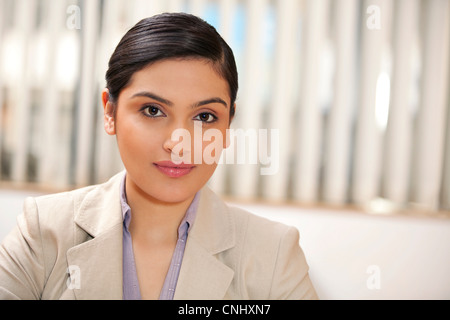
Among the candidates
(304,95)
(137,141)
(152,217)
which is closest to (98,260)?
(152,217)

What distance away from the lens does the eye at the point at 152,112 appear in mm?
848

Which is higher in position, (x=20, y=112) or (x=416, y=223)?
(x=20, y=112)

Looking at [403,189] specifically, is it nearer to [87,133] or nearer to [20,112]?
[87,133]

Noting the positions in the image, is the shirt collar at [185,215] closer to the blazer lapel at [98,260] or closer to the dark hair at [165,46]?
the blazer lapel at [98,260]

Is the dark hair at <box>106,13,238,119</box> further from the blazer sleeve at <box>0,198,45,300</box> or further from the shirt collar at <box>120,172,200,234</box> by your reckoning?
the blazer sleeve at <box>0,198,45,300</box>

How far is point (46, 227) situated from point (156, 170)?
26cm

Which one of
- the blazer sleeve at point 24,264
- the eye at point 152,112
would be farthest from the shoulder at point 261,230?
the blazer sleeve at point 24,264

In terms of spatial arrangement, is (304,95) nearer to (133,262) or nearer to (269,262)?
(269,262)

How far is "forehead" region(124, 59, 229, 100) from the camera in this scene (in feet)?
2.70

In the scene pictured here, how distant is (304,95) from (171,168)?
5.24ft

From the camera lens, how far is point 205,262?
2.93 ft

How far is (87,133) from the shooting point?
2152 millimetres

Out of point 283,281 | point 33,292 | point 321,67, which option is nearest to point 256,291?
point 283,281

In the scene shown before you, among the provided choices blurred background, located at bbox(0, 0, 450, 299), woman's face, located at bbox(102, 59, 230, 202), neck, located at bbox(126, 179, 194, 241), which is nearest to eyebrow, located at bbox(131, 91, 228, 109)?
woman's face, located at bbox(102, 59, 230, 202)
